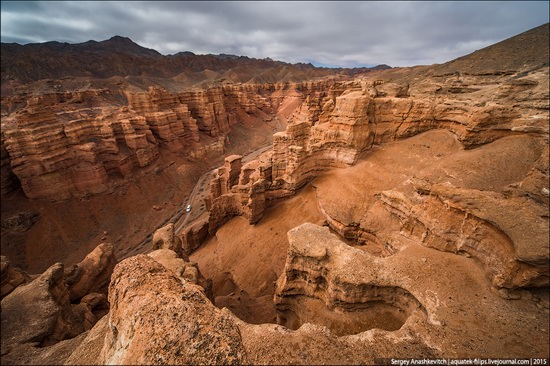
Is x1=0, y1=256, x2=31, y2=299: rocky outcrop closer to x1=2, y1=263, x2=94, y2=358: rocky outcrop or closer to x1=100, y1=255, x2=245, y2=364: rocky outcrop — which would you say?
x1=2, y1=263, x2=94, y2=358: rocky outcrop

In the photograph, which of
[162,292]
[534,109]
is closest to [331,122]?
[534,109]

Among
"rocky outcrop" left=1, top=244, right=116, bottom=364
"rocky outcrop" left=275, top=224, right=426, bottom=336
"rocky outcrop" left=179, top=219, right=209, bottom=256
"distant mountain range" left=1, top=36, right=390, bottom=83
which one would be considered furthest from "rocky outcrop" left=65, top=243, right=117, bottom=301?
"distant mountain range" left=1, top=36, right=390, bottom=83

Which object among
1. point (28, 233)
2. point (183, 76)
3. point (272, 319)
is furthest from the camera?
point (183, 76)

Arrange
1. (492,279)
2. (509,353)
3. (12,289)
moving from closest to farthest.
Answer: (509,353) < (492,279) < (12,289)

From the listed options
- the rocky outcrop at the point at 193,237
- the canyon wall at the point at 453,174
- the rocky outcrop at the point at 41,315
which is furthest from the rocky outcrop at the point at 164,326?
the rocky outcrop at the point at 193,237

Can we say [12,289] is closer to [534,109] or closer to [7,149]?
[7,149]

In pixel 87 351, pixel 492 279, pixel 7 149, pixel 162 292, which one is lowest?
pixel 87 351
